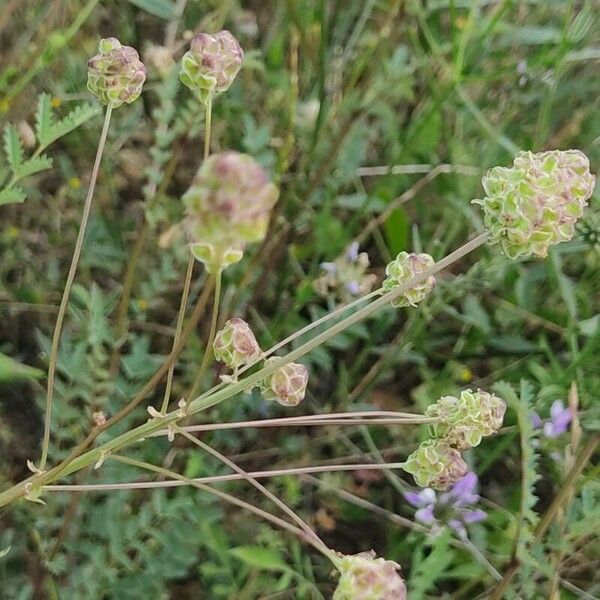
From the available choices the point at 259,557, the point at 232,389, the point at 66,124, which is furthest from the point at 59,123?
the point at 259,557

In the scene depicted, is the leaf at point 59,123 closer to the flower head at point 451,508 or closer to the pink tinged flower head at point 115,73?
the pink tinged flower head at point 115,73

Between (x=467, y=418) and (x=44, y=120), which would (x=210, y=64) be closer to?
(x=44, y=120)

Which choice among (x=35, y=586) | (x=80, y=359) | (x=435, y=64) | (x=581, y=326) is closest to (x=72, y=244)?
(x=80, y=359)

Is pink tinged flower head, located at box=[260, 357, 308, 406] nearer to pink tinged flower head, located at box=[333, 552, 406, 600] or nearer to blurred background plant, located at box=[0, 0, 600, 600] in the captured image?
pink tinged flower head, located at box=[333, 552, 406, 600]

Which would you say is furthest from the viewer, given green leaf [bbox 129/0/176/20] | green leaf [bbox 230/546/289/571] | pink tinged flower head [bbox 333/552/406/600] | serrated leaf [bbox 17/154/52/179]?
green leaf [bbox 129/0/176/20]

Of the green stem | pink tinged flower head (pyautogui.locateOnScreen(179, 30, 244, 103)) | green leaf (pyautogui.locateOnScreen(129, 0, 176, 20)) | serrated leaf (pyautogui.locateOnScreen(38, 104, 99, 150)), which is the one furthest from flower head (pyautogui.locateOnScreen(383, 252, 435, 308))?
green leaf (pyautogui.locateOnScreen(129, 0, 176, 20))
